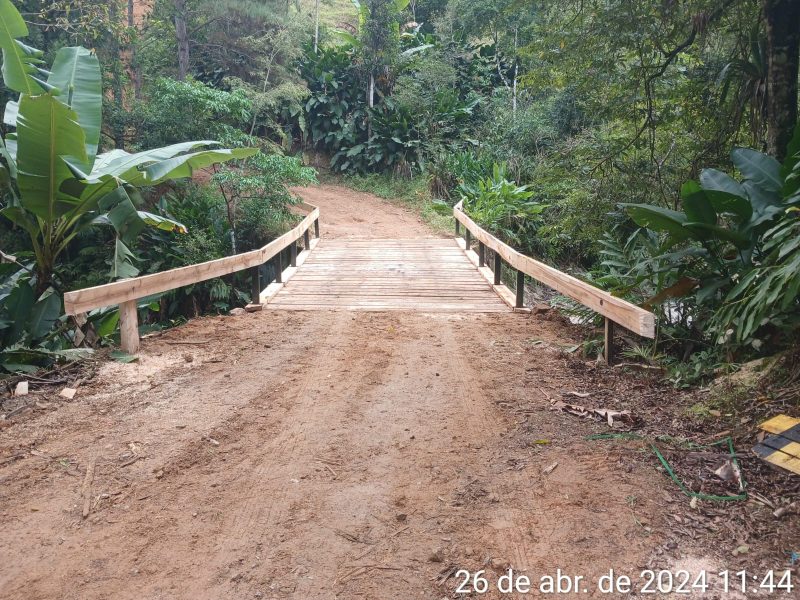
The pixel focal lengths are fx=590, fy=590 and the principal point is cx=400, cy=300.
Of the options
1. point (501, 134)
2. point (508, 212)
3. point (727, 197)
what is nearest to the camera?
point (727, 197)

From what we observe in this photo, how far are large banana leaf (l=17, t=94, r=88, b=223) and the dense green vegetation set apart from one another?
0.18 feet

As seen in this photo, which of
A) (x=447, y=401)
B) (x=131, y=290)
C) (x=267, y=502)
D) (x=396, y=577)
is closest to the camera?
(x=396, y=577)

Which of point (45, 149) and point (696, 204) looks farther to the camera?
point (45, 149)

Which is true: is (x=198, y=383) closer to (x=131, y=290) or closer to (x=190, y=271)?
(x=131, y=290)

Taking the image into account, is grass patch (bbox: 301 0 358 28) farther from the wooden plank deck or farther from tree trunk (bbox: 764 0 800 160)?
tree trunk (bbox: 764 0 800 160)

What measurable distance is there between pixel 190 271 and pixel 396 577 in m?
4.96

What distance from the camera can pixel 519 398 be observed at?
15.1 feet

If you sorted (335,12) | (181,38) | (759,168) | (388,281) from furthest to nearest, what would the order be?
(335,12) < (181,38) < (388,281) < (759,168)

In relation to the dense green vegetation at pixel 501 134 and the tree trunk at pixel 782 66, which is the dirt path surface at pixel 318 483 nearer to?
the dense green vegetation at pixel 501 134

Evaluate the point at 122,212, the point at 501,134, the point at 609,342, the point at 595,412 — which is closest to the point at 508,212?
the point at 501,134

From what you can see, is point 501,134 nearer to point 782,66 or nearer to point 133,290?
point 782,66

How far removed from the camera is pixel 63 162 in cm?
591

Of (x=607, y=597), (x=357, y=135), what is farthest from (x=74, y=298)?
(x=357, y=135)

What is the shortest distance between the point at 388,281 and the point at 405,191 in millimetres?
11649
